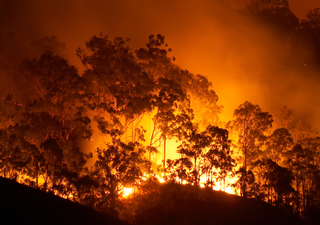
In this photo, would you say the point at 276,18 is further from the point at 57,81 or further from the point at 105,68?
the point at 57,81

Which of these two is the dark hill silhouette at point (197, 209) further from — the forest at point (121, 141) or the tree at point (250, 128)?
the tree at point (250, 128)

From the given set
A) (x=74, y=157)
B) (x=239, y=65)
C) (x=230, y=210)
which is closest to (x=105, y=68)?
(x=74, y=157)

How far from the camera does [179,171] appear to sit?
1695 cm

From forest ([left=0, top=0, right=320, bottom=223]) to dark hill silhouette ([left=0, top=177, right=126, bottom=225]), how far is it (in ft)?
9.53

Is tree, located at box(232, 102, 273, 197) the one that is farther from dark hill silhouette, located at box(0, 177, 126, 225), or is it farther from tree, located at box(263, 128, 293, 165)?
dark hill silhouette, located at box(0, 177, 126, 225)

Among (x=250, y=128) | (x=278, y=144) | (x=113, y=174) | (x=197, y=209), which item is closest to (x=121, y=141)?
(x=113, y=174)

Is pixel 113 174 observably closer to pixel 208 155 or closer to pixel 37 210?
pixel 208 155

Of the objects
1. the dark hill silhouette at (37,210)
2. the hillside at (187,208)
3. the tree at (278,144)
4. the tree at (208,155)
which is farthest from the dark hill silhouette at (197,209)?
the dark hill silhouette at (37,210)

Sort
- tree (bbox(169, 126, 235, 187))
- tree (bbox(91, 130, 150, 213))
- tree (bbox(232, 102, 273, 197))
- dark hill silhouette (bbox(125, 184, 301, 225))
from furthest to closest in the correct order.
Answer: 1. tree (bbox(232, 102, 273, 197))
2. tree (bbox(169, 126, 235, 187))
3. dark hill silhouette (bbox(125, 184, 301, 225))
4. tree (bbox(91, 130, 150, 213))

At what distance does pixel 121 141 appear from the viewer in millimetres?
19047

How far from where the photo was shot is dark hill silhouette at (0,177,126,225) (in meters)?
8.35

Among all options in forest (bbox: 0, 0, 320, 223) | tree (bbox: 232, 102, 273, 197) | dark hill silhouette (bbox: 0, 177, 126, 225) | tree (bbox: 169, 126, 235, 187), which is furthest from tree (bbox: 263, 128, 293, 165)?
dark hill silhouette (bbox: 0, 177, 126, 225)

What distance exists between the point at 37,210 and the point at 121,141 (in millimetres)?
10063

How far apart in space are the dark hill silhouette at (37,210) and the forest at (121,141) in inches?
114
